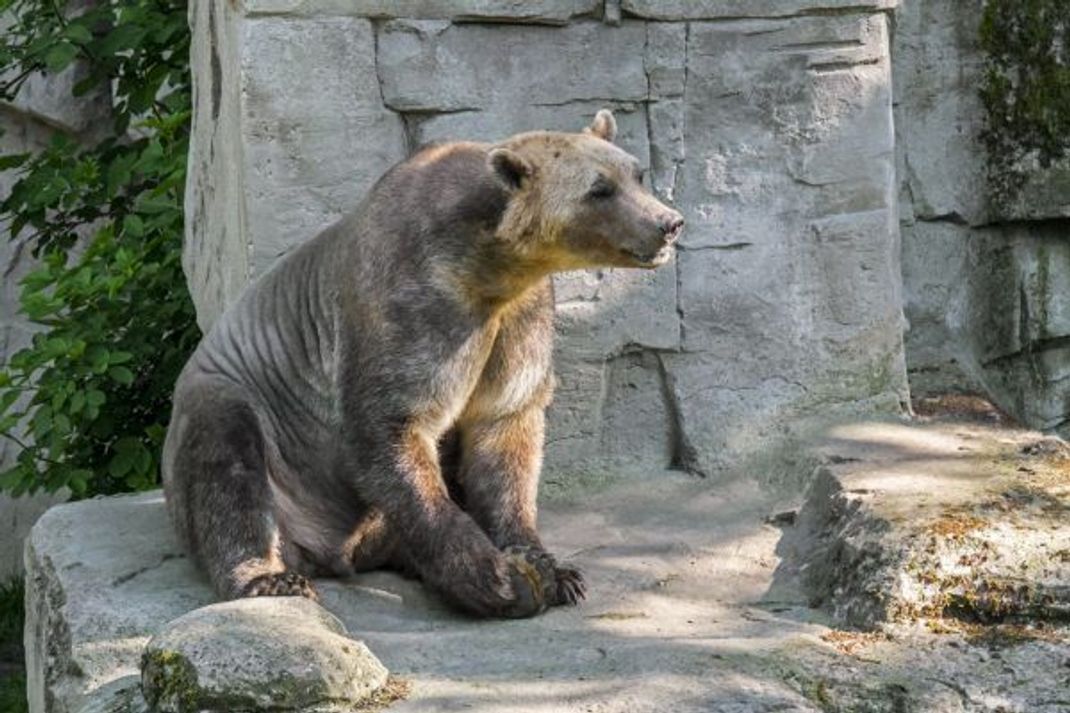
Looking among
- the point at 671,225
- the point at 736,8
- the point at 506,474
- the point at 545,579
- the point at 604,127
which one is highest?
the point at 736,8

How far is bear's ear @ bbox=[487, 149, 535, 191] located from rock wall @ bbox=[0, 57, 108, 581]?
21.2ft

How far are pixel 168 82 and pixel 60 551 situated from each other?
13.0 ft

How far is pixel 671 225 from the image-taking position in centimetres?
689

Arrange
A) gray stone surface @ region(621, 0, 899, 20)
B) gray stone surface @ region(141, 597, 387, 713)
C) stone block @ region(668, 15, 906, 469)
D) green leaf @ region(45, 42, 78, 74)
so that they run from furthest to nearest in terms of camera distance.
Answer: green leaf @ region(45, 42, 78, 74) → stone block @ region(668, 15, 906, 469) → gray stone surface @ region(621, 0, 899, 20) → gray stone surface @ region(141, 597, 387, 713)

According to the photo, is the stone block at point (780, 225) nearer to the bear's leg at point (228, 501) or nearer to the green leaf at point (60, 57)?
the bear's leg at point (228, 501)

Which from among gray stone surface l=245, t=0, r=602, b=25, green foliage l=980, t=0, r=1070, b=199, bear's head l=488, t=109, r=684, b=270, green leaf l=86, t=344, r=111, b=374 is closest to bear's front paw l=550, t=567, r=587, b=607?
A: bear's head l=488, t=109, r=684, b=270

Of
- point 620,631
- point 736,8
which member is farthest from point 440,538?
point 736,8

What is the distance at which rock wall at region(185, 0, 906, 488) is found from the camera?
782 cm

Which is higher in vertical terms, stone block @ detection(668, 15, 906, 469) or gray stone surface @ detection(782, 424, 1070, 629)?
stone block @ detection(668, 15, 906, 469)

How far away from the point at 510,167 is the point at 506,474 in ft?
3.74

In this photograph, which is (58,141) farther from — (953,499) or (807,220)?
(953,499)

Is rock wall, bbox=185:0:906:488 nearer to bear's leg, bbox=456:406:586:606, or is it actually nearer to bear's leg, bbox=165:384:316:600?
bear's leg, bbox=456:406:586:606

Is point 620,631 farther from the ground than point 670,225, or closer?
closer

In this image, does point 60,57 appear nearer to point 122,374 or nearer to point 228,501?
point 122,374
